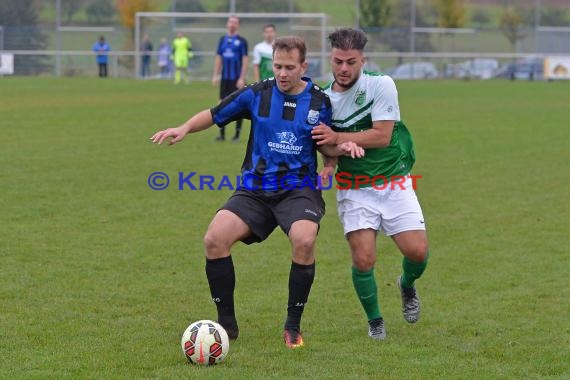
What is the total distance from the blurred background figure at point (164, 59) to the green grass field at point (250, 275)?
2332 cm

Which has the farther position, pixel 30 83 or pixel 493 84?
pixel 493 84

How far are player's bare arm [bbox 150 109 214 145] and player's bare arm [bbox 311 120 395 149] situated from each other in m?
0.64

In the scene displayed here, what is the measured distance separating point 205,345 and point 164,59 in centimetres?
3500

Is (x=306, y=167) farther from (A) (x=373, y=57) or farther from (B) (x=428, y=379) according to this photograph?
(A) (x=373, y=57)

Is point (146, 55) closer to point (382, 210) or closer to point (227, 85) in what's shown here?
point (227, 85)

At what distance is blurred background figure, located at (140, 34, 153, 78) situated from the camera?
130 ft

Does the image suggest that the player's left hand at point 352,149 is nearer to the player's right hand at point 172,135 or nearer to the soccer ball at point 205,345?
the player's right hand at point 172,135

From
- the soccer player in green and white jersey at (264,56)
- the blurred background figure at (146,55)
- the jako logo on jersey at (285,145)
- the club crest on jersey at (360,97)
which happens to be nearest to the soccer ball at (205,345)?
the jako logo on jersey at (285,145)

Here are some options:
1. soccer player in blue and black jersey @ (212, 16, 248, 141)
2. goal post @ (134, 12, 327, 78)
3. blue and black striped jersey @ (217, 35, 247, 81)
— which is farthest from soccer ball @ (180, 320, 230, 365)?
goal post @ (134, 12, 327, 78)

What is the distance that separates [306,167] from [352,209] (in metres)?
0.37

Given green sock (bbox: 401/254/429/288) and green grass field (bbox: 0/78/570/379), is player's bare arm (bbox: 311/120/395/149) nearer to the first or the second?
green sock (bbox: 401/254/429/288)

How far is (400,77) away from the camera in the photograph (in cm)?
4134

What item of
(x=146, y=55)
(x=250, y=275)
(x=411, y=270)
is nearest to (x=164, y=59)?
(x=146, y=55)

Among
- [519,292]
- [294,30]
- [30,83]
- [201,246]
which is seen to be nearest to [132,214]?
[201,246]
